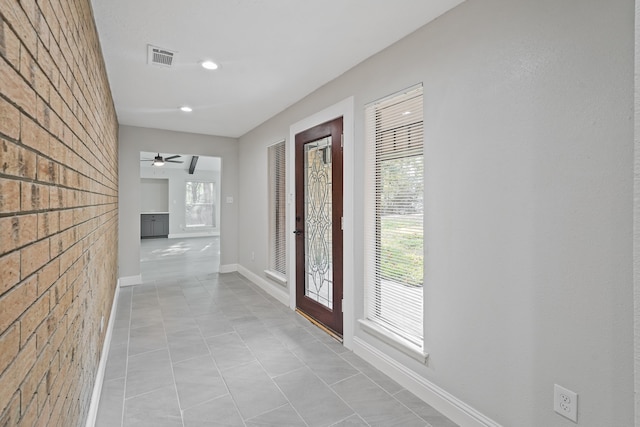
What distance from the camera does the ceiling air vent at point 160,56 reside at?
2.42 metres

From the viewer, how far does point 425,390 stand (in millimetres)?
2010

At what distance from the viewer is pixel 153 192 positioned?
11406 millimetres

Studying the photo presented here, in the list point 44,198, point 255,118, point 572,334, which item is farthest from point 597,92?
point 255,118

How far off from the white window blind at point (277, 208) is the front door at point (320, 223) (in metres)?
0.60

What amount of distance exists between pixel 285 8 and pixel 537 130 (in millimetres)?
1561

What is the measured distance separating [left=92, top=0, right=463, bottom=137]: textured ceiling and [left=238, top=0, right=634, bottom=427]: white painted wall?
0.33 m

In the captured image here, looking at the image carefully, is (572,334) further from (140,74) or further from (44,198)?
(140,74)

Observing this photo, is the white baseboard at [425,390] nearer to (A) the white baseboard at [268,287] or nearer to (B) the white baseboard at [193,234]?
(A) the white baseboard at [268,287]

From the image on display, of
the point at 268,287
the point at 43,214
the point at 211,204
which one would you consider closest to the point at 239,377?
the point at 43,214

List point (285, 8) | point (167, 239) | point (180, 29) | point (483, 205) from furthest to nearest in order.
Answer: point (167, 239)
point (180, 29)
point (285, 8)
point (483, 205)

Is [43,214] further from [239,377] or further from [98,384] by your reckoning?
[239,377]

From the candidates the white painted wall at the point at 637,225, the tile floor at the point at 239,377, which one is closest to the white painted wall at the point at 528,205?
the tile floor at the point at 239,377

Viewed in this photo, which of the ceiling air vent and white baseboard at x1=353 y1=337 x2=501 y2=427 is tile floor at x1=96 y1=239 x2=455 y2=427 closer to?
white baseboard at x1=353 y1=337 x2=501 y2=427

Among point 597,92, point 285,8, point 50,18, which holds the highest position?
point 285,8
